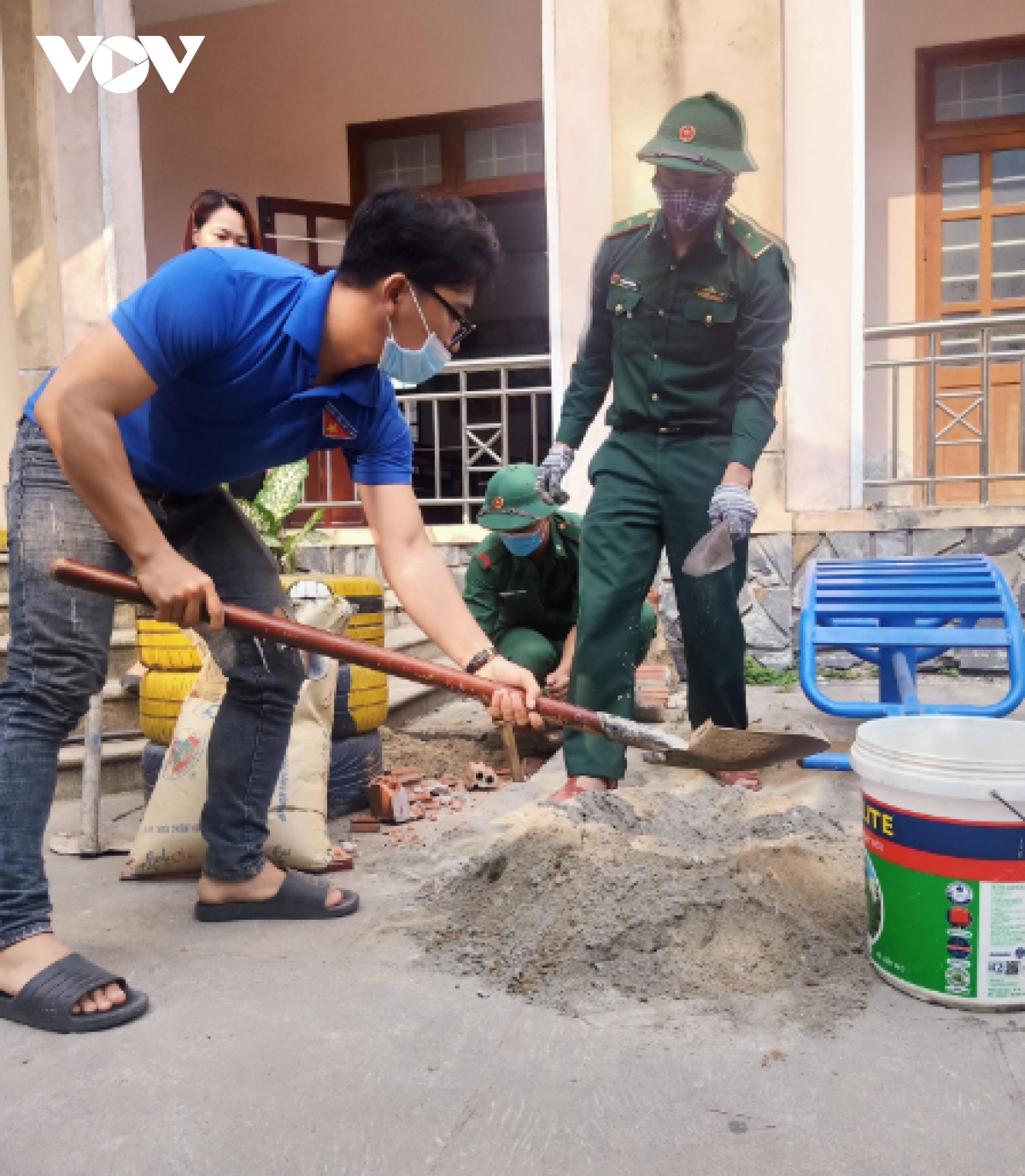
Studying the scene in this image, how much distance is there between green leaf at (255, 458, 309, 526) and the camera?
4.86m

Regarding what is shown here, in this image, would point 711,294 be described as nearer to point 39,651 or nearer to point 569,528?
point 569,528

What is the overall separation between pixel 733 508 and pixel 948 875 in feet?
5.17

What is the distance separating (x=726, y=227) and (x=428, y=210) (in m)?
1.66

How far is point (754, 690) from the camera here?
4.92 meters

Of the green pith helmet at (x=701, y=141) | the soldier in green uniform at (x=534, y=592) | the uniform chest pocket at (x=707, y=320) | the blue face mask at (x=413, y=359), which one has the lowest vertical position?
the soldier in green uniform at (x=534, y=592)

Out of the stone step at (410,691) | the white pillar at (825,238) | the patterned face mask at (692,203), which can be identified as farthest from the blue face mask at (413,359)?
the white pillar at (825,238)

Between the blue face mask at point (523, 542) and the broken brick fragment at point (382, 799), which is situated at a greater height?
the blue face mask at point (523, 542)

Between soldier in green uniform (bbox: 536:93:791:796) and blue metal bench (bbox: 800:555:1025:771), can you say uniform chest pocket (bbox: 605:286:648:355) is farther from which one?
blue metal bench (bbox: 800:555:1025:771)

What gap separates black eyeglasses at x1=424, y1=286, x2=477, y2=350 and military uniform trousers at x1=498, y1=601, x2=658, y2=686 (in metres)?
1.85

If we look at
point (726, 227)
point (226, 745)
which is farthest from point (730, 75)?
point (226, 745)

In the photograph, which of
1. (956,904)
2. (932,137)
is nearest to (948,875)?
(956,904)

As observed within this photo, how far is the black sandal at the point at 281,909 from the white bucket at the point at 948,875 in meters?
1.17

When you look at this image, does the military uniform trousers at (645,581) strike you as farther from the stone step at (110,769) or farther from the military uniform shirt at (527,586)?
the stone step at (110,769)

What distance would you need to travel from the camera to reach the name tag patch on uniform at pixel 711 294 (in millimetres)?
3195
